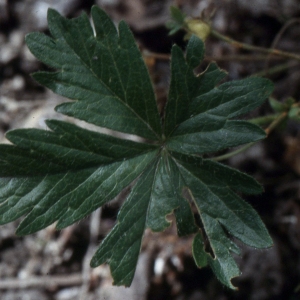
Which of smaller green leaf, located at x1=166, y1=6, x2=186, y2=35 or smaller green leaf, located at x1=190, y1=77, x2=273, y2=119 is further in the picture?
smaller green leaf, located at x1=166, y1=6, x2=186, y2=35

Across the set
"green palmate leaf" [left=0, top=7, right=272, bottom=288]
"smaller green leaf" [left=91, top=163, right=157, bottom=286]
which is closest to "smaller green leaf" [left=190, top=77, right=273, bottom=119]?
"green palmate leaf" [left=0, top=7, right=272, bottom=288]

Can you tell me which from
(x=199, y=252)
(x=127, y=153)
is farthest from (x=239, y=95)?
(x=199, y=252)

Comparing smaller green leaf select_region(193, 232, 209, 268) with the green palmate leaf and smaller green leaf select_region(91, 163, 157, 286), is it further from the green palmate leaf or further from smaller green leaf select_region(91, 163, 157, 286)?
smaller green leaf select_region(91, 163, 157, 286)

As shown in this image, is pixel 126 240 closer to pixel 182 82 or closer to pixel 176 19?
pixel 182 82

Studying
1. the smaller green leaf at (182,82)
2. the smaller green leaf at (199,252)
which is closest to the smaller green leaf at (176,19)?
the smaller green leaf at (182,82)

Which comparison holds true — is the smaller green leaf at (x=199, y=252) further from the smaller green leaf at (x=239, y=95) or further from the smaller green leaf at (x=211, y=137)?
the smaller green leaf at (x=239, y=95)

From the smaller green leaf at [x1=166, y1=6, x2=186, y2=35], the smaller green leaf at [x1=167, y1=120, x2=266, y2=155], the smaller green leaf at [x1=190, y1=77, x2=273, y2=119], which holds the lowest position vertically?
the smaller green leaf at [x1=167, y1=120, x2=266, y2=155]

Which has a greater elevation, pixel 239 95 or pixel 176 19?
pixel 176 19

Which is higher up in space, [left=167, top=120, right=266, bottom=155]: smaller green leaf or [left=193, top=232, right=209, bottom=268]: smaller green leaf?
[left=167, top=120, right=266, bottom=155]: smaller green leaf
